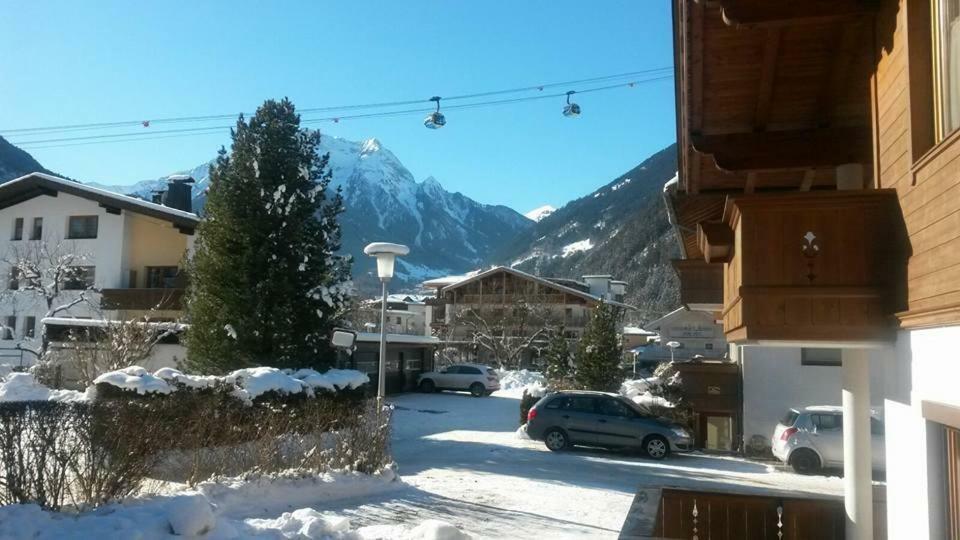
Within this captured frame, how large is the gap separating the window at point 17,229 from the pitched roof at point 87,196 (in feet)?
2.49

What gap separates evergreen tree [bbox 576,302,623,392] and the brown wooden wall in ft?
67.4

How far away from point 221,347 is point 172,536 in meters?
10.1

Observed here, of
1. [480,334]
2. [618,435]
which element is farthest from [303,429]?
[480,334]

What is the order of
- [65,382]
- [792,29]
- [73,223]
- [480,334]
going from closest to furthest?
[792,29], [65,382], [73,223], [480,334]

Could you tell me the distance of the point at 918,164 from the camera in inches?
171

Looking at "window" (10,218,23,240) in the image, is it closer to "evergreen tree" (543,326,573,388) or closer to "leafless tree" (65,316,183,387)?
"leafless tree" (65,316,183,387)

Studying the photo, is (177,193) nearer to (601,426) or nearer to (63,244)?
(63,244)

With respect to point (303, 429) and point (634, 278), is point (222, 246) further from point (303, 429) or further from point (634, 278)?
point (634, 278)

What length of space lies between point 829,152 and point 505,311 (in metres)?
44.3

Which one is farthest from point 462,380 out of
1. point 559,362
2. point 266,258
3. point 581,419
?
point 266,258

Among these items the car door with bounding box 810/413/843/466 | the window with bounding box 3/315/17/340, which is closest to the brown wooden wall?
the car door with bounding box 810/413/843/466

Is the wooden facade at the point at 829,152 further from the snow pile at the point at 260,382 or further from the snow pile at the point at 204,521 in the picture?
the snow pile at the point at 260,382

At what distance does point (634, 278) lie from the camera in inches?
3733

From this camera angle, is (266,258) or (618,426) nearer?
(266,258)
